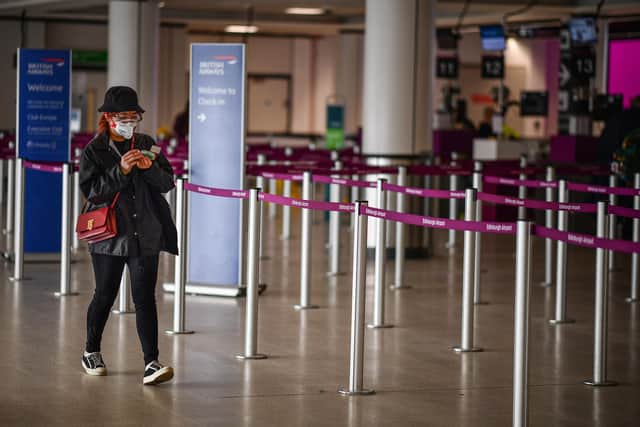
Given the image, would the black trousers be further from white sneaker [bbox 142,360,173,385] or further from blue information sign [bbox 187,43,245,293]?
blue information sign [bbox 187,43,245,293]

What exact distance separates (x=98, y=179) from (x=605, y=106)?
13715mm

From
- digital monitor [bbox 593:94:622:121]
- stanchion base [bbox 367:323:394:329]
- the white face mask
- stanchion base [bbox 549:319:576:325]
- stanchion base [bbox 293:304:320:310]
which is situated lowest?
stanchion base [bbox 367:323:394:329]

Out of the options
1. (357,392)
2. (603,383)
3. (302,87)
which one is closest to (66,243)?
(357,392)

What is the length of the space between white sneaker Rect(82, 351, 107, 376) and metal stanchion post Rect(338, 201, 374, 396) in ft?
4.91

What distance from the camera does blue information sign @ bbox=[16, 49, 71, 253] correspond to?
41.3 ft

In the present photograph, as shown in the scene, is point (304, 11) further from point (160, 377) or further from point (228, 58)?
point (160, 377)

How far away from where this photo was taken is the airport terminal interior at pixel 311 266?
6840 millimetres

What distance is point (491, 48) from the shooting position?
22000 mm

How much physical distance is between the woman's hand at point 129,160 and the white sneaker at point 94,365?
1.23 meters

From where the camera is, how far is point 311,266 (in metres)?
12.3

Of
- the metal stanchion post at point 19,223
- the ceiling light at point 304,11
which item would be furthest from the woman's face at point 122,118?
the ceiling light at point 304,11

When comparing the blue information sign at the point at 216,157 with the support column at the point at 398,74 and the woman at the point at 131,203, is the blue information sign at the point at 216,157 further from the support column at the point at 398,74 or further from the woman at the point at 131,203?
the support column at the point at 398,74

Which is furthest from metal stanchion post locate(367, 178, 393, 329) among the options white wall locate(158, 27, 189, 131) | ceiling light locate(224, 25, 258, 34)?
white wall locate(158, 27, 189, 131)

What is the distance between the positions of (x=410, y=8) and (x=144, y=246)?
7.66 meters
